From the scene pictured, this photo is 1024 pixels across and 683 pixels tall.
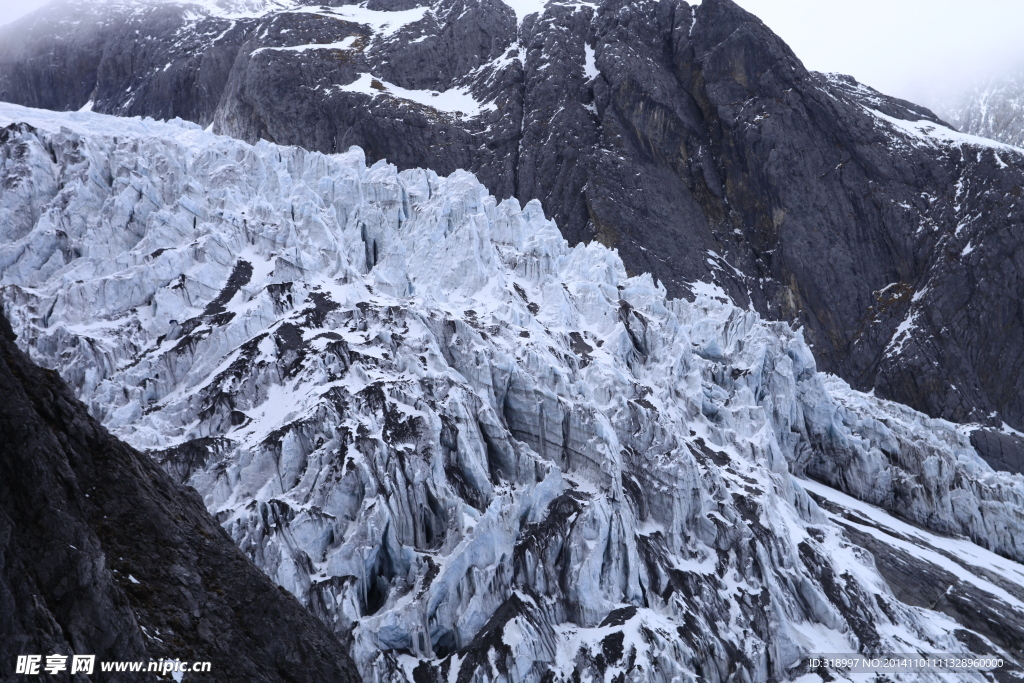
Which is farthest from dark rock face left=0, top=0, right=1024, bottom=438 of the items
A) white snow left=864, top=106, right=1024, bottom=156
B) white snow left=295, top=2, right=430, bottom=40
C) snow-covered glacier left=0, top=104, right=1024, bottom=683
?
snow-covered glacier left=0, top=104, right=1024, bottom=683

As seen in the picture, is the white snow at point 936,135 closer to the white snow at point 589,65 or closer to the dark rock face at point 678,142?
the dark rock face at point 678,142

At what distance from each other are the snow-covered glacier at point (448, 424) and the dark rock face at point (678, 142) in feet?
138

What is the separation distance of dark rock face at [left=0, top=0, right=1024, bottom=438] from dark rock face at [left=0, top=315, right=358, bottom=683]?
91536 mm

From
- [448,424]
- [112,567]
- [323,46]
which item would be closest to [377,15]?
[323,46]

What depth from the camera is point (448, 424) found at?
172 feet

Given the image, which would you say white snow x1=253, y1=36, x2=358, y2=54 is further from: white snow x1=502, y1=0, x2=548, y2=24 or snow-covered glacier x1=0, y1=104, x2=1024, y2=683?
snow-covered glacier x1=0, y1=104, x2=1024, y2=683

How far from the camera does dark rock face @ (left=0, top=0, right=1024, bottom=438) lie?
119 meters

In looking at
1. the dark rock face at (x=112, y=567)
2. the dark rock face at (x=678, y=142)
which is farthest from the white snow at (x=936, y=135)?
the dark rock face at (x=112, y=567)

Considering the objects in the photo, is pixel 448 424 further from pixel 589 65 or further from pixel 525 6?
pixel 525 6

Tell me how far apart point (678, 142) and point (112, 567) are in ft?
398

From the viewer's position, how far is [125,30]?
149375 millimetres

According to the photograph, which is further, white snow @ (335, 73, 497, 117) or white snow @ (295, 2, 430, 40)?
white snow @ (295, 2, 430, 40)

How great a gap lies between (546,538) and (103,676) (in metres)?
33.8

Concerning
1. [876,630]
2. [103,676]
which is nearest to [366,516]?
[103,676]
